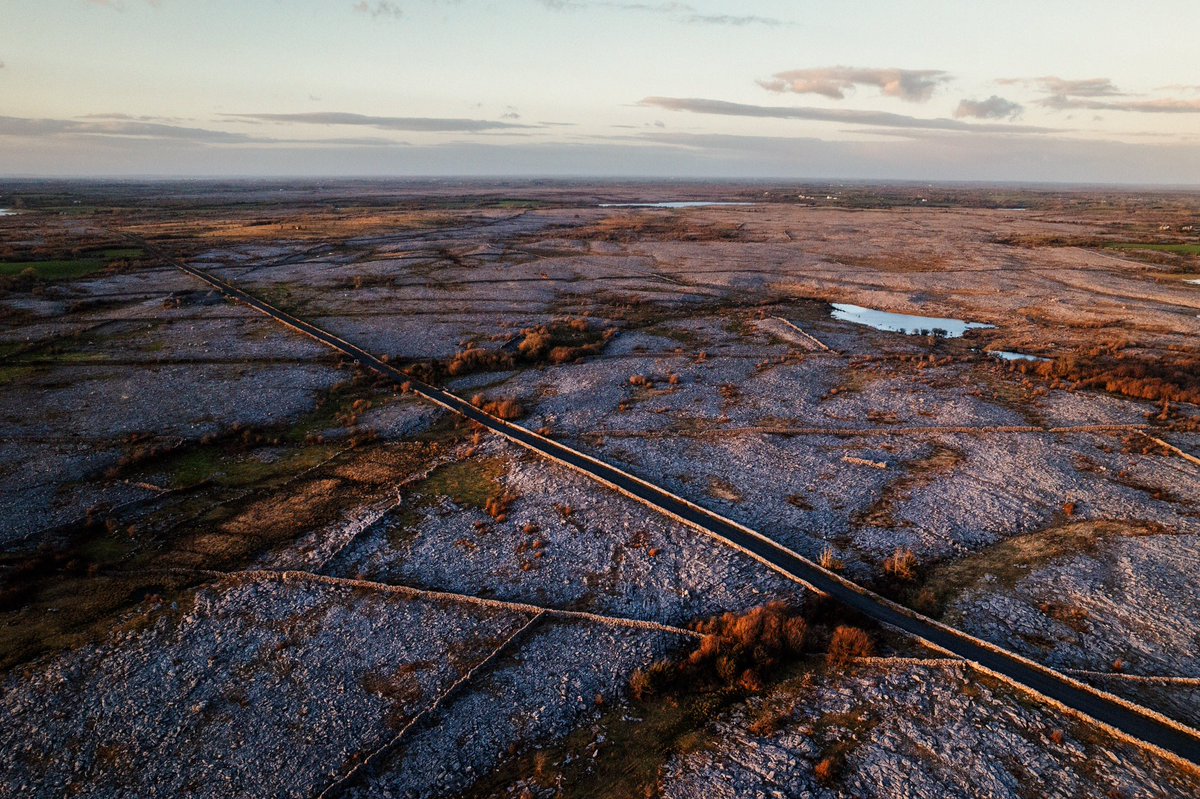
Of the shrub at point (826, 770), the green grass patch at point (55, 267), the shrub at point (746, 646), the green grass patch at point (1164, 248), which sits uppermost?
the green grass patch at point (1164, 248)

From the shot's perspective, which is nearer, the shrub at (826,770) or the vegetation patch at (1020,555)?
the shrub at (826,770)

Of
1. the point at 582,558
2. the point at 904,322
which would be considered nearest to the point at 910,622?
the point at 582,558

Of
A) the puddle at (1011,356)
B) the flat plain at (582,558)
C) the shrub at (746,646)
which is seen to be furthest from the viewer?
the puddle at (1011,356)

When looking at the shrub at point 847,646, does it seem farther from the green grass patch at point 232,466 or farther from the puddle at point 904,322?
the puddle at point 904,322

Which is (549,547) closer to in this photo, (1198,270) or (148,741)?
(148,741)

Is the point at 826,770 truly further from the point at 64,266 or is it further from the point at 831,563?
the point at 64,266

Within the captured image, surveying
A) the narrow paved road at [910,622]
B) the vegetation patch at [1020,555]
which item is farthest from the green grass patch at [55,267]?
the vegetation patch at [1020,555]

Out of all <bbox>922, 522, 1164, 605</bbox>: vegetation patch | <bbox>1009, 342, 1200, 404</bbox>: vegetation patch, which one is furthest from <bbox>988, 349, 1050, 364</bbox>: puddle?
<bbox>922, 522, 1164, 605</bbox>: vegetation patch
